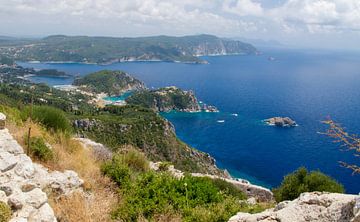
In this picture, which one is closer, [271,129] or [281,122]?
[271,129]

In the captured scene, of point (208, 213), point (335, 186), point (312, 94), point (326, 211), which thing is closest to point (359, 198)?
point (326, 211)

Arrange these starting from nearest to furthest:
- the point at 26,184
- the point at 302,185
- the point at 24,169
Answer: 1. the point at 26,184
2. the point at 24,169
3. the point at 302,185

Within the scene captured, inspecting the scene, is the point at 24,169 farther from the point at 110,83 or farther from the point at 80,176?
the point at 110,83

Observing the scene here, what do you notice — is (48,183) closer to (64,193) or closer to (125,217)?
(64,193)

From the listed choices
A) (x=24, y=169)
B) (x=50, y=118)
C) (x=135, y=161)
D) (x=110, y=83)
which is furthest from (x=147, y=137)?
(x=110, y=83)

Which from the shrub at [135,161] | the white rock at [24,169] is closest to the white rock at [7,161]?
the white rock at [24,169]

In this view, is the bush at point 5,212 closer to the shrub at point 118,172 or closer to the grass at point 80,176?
the grass at point 80,176
